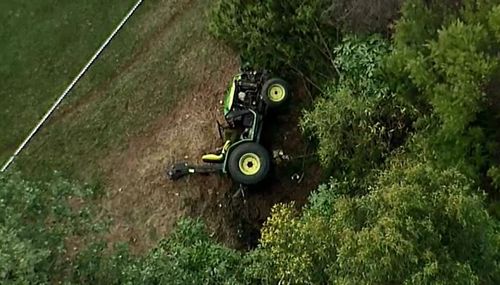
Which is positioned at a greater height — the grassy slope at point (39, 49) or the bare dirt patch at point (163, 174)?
the grassy slope at point (39, 49)

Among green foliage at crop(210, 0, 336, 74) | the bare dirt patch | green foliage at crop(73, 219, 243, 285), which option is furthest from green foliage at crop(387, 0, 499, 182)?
the bare dirt patch

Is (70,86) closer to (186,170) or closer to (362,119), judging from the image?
(186,170)

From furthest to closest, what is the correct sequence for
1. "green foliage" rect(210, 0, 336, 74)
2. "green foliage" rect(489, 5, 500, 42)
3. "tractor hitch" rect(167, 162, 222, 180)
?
"tractor hitch" rect(167, 162, 222, 180) → "green foliage" rect(210, 0, 336, 74) → "green foliage" rect(489, 5, 500, 42)

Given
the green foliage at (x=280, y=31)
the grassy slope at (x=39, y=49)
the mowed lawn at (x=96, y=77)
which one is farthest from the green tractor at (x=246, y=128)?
the grassy slope at (x=39, y=49)

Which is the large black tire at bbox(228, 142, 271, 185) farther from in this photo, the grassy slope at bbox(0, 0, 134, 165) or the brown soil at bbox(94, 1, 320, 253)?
the grassy slope at bbox(0, 0, 134, 165)

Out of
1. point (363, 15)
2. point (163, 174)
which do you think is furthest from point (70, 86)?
point (363, 15)

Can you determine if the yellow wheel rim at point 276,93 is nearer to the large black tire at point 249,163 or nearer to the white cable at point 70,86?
the large black tire at point 249,163

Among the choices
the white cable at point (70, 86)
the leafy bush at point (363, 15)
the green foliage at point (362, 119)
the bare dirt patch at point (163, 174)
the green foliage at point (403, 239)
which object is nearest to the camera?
the green foliage at point (403, 239)
